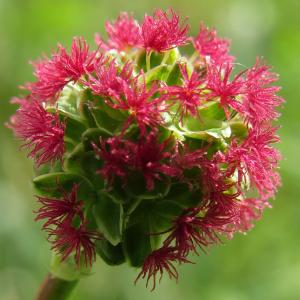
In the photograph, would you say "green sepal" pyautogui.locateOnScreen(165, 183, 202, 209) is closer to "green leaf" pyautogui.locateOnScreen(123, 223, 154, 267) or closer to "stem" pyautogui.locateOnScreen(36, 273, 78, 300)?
"green leaf" pyautogui.locateOnScreen(123, 223, 154, 267)

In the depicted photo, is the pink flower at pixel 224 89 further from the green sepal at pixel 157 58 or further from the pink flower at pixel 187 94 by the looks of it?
the green sepal at pixel 157 58

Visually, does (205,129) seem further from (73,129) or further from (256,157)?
(73,129)

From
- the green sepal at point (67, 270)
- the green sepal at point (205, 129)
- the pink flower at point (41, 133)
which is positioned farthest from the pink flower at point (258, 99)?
the green sepal at point (67, 270)

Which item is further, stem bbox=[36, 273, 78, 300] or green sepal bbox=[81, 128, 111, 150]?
stem bbox=[36, 273, 78, 300]

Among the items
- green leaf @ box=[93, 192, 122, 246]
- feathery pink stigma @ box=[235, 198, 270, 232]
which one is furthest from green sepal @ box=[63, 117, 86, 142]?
feathery pink stigma @ box=[235, 198, 270, 232]

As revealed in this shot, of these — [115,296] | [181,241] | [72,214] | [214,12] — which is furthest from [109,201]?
[214,12]

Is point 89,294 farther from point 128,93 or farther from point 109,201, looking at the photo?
point 128,93

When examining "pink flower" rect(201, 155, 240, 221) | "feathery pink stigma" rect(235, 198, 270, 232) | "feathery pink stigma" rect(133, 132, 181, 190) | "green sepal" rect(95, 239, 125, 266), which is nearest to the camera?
"feathery pink stigma" rect(133, 132, 181, 190)

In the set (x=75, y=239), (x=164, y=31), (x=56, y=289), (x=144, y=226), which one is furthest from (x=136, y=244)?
(x=164, y=31)
